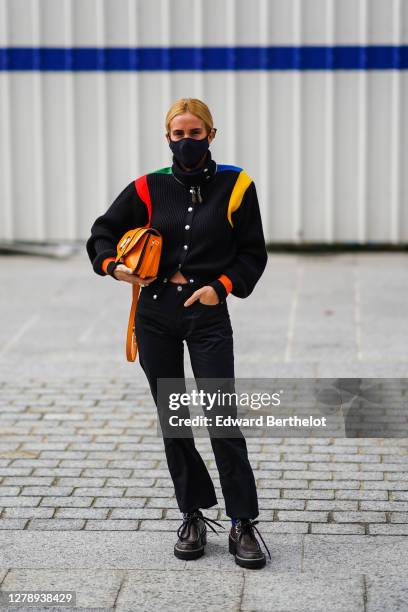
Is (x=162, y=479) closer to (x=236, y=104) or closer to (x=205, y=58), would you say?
(x=236, y=104)

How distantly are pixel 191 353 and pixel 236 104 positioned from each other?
8003 millimetres

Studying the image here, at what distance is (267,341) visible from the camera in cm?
882

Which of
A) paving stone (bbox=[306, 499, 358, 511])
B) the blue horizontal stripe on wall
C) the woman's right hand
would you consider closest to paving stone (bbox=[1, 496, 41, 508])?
→ paving stone (bbox=[306, 499, 358, 511])

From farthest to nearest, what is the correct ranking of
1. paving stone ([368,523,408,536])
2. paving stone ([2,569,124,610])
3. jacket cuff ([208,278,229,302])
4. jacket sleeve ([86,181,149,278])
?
paving stone ([368,523,408,536]) → jacket sleeve ([86,181,149,278]) → jacket cuff ([208,278,229,302]) → paving stone ([2,569,124,610])

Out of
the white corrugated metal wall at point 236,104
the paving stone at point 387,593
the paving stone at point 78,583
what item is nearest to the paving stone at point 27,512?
the paving stone at point 78,583

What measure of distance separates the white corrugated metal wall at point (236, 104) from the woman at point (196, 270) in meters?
7.77

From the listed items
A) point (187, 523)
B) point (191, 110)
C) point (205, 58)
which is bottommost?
point (187, 523)

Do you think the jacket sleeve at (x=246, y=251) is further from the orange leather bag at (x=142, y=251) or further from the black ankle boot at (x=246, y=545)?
the black ankle boot at (x=246, y=545)

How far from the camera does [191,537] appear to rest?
482 centimetres

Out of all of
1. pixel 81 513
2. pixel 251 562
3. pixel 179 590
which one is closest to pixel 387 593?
pixel 251 562

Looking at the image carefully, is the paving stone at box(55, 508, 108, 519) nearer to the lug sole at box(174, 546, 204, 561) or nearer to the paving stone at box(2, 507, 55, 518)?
the paving stone at box(2, 507, 55, 518)

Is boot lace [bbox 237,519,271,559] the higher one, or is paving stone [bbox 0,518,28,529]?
boot lace [bbox 237,519,271,559]

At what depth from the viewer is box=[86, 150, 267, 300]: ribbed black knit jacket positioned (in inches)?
185
